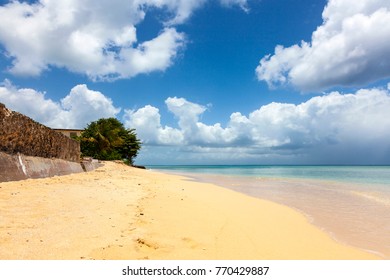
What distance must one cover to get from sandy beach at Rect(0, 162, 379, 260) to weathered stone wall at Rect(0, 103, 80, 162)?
6.00 ft

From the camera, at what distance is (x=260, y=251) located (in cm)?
327

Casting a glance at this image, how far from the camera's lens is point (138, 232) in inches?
138

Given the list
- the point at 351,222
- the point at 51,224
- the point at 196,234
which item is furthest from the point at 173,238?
the point at 351,222

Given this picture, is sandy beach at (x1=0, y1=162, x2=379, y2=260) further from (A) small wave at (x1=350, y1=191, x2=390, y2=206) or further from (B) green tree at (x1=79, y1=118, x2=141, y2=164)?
(B) green tree at (x1=79, y1=118, x2=141, y2=164)

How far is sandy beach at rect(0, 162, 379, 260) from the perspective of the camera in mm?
2829

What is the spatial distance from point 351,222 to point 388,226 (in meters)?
0.62

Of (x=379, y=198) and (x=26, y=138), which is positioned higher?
(x=26, y=138)

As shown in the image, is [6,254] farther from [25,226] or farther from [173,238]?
[173,238]

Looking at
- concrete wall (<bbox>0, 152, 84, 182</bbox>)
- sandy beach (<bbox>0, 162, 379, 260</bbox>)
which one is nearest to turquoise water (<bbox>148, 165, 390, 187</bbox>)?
sandy beach (<bbox>0, 162, 379, 260</bbox>)

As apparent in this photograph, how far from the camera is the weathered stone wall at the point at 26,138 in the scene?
6.82m

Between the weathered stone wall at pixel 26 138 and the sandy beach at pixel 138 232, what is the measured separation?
72.0 inches

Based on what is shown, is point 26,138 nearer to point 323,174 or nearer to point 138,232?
point 138,232

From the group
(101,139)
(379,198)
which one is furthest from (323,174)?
(101,139)

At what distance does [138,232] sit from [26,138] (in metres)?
5.89
